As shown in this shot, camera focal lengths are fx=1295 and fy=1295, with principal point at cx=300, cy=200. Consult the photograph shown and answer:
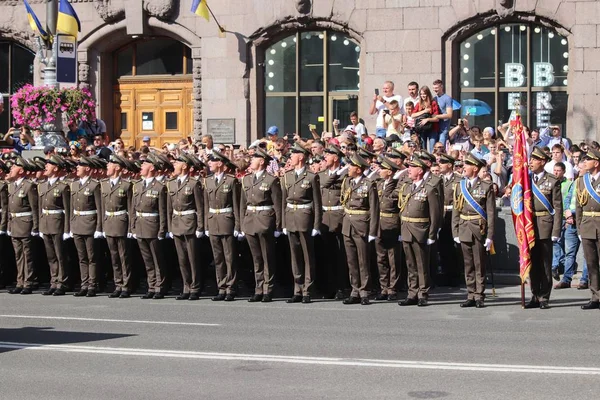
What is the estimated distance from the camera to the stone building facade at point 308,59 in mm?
24375

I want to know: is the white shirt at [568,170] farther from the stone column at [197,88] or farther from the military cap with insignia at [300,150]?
the stone column at [197,88]

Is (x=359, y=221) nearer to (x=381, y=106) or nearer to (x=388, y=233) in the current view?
(x=388, y=233)

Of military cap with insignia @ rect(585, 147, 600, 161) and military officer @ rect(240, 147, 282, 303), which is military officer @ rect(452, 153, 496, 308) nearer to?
military cap with insignia @ rect(585, 147, 600, 161)

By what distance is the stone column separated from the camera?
26.5 metres

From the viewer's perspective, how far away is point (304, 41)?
2625cm

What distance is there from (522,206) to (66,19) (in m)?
12.8

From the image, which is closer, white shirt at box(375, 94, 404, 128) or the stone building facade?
white shirt at box(375, 94, 404, 128)

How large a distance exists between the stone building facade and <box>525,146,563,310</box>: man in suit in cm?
886

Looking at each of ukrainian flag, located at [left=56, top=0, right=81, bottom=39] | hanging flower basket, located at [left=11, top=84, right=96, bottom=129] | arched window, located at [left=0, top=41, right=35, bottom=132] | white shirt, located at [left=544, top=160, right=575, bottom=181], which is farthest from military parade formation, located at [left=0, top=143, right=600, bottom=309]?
arched window, located at [left=0, top=41, right=35, bottom=132]

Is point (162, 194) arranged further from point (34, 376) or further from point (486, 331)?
point (34, 376)

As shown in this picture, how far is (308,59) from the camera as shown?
86.2ft

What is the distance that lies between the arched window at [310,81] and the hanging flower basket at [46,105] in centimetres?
427

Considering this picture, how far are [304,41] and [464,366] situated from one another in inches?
646

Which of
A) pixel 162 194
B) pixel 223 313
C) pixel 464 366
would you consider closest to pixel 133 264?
pixel 162 194
